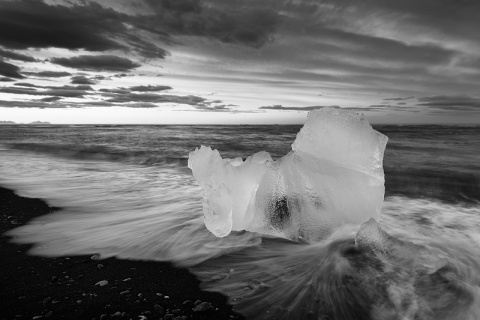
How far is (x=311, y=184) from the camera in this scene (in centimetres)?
412

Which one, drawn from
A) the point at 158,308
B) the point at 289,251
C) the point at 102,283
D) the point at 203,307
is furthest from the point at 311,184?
the point at 102,283

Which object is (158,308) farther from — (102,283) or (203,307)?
(102,283)

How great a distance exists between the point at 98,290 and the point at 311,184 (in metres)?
2.68

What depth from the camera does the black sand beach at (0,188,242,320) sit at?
2639mm

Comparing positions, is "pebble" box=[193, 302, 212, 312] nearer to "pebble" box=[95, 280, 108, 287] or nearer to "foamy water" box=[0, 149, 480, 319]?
"foamy water" box=[0, 149, 480, 319]

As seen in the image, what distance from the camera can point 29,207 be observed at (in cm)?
595

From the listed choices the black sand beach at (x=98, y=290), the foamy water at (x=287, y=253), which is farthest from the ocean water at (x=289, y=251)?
the black sand beach at (x=98, y=290)

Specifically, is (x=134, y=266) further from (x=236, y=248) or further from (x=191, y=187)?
(x=191, y=187)

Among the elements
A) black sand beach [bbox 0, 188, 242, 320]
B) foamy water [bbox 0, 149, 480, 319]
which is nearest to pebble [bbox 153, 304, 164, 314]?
black sand beach [bbox 0, 188, 242, 320]

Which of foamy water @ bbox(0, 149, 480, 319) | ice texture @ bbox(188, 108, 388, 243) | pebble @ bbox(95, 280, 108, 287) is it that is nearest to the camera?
foamy water @ bbox(0, 149, 480, 319)

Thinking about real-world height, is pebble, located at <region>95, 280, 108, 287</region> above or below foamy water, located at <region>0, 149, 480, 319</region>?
above

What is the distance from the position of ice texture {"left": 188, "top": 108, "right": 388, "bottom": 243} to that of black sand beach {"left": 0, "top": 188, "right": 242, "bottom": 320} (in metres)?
1.05

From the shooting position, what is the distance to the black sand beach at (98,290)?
2639 millimetres

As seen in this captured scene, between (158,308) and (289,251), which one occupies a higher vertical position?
(158,308)
